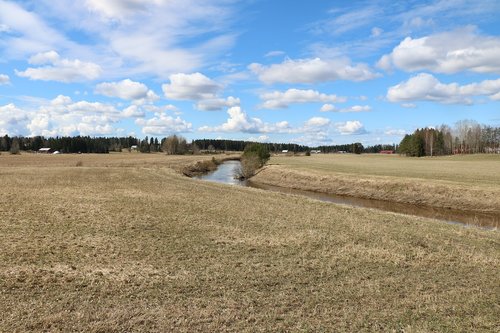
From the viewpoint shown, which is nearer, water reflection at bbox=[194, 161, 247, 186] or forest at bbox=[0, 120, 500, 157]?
water reflection at bbox=[194, 161, 247, 186]

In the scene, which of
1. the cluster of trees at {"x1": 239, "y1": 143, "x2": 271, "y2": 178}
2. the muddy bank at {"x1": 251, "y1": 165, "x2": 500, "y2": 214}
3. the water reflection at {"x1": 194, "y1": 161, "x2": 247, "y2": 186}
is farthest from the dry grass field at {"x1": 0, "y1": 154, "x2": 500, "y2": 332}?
the cluster of trees at {"x1": 239, "y1": 143, "x2": 271, "y2": 178}

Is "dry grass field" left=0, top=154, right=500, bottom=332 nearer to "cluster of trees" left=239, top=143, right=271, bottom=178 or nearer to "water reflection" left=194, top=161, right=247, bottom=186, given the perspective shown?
"water reflection" left=194, top=161, right=247, bottom=186

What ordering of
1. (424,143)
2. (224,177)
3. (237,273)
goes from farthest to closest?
(424,143), (224,177), (237,273)

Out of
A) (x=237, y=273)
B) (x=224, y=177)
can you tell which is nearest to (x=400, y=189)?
(x=224, y=177)

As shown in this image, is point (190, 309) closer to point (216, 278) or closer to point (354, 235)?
point (216, 278)

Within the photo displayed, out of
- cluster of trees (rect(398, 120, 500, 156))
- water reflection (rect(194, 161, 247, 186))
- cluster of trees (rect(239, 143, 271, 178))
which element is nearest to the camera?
water reflection (rect(194, 161, 247, 186))

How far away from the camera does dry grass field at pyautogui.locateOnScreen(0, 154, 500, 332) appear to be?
25.7 feet

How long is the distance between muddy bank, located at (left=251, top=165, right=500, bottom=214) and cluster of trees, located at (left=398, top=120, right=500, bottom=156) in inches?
3732

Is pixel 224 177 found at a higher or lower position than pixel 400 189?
lower

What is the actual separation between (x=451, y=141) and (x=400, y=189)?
137 metres

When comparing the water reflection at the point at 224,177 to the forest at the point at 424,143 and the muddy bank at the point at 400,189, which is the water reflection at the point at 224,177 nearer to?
the muddy bank at the point at 400,189

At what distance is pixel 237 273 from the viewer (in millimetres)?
10898

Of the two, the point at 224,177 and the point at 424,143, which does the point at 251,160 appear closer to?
the point at 224,177

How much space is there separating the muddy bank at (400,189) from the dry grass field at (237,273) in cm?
1899
